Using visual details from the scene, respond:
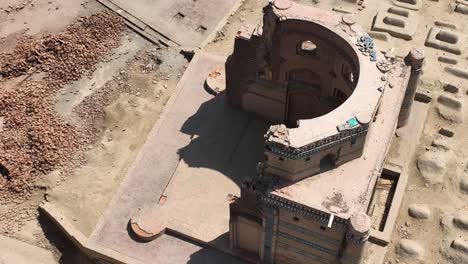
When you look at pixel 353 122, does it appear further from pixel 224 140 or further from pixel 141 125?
pixel 141 125

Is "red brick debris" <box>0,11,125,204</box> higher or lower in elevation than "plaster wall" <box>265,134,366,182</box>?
lower

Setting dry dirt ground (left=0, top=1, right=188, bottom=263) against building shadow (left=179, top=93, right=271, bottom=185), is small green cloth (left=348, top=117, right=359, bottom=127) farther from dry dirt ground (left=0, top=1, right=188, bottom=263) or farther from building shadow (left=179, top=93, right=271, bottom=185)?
dry dirt ground (left=0, top=1, right=188, bottom=263)

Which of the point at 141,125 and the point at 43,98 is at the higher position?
the point at 43,98

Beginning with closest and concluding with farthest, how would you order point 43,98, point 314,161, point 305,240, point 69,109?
point 314,161, point 305,240, point 69,109, point 43,98

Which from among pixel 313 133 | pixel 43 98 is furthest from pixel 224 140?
pixel 43 98

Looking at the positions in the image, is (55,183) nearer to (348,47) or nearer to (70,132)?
(70,132)

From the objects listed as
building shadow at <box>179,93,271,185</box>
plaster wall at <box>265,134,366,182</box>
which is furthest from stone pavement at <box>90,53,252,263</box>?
plaster wall at <box>265,134,366,182</box>

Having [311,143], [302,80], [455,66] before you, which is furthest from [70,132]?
[455,66]
